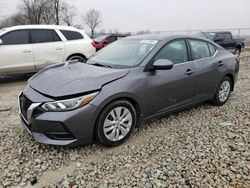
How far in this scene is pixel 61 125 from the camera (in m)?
2.66

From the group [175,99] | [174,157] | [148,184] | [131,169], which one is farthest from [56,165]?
[175,99]

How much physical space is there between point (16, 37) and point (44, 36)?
0.79 meters

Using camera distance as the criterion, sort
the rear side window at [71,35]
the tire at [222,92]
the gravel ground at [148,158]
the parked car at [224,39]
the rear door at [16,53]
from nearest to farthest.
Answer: the gravel ground at [148,158], the tire at [222,92], the rear door at [16,53], the rear side window at [71,35], the parked car at [224,39]

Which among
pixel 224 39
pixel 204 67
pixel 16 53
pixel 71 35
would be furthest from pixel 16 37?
pixel 224 39

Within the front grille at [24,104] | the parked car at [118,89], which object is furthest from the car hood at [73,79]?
the front grille at [24,104]

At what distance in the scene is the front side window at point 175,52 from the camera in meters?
3.56

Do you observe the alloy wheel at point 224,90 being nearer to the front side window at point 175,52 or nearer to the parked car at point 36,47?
the front side window at point 175,52

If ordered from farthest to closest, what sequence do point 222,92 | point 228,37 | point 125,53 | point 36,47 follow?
point 228,37 → point 36,47 → point 222,92 → point 125,53

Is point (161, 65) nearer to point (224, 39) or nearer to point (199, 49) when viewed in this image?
point (199, 49)

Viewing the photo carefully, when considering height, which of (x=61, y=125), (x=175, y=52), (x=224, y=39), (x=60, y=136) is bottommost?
(x=60, y=136)

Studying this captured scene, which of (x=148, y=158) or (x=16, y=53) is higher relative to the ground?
(x=16, y=53)

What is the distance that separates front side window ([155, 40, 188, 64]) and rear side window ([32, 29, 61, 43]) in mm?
4574

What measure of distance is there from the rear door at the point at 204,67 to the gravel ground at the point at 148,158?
582 mm

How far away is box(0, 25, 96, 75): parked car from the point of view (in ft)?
21.3
